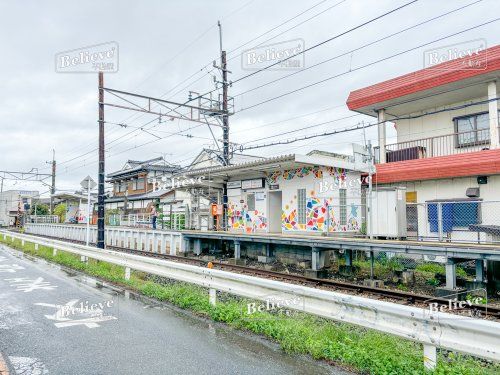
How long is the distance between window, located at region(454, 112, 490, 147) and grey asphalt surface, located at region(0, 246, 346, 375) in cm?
A: 1474

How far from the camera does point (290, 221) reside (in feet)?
56.6

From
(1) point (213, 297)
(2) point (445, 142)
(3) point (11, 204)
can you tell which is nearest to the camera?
(1) point (213, 297)

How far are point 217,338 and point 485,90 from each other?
16332mm

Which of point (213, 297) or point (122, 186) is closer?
point (213, 297)

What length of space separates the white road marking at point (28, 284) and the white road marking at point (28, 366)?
4.98 metres

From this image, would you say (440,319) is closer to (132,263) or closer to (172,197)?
(132,263)

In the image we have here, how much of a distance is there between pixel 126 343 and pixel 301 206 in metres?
12.4

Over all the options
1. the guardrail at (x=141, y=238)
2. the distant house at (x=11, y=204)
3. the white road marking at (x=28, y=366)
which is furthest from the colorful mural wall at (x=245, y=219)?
the distant house at (x=11, y=204)

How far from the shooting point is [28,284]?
9867mm

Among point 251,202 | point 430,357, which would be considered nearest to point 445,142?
point 251,202

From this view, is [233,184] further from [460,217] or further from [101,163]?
[460,217]

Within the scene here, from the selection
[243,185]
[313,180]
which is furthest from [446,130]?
[243,185]

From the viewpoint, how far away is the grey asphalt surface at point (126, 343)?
435 cm

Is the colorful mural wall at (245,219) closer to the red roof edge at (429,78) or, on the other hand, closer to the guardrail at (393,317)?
the red roof edge at (429,78)
